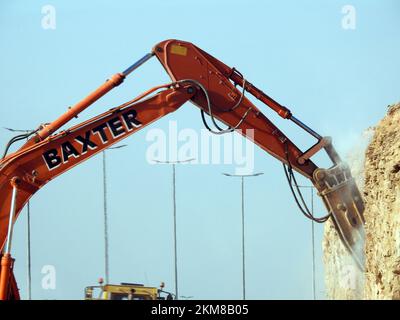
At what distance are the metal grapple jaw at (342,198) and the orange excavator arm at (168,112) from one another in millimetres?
23

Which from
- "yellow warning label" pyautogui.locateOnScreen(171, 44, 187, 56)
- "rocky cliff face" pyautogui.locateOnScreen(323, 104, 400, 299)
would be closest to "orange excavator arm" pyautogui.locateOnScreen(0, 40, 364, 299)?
"yellow warning label" pyautogui.locateOnScreen(171, 44, 187, 56)

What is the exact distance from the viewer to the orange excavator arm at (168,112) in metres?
23.6

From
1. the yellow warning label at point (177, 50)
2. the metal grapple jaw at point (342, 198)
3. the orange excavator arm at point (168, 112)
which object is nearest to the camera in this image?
the orange excavator arm at point (168, 112)

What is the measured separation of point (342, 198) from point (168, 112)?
15.4ft

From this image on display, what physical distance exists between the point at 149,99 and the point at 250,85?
2712 millimetres

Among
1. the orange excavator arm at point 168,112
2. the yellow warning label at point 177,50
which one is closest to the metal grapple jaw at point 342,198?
the orange excavator arm at point 168,112

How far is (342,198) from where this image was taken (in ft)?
88.4

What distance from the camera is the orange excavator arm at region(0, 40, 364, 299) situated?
77.3ft

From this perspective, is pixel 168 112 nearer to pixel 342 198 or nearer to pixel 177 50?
pixel 177 50

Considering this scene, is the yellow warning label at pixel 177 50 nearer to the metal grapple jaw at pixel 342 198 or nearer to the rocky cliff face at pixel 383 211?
the metal grapple jaw at pixel 342 198

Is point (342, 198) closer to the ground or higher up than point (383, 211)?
higher up

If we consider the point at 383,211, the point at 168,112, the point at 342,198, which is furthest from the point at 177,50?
the point at 383,211
